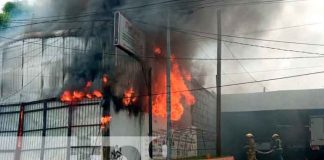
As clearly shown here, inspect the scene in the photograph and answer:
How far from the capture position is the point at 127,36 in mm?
16516

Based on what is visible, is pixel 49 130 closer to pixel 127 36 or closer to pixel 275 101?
pixel 127 36

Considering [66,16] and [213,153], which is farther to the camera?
[213,153]

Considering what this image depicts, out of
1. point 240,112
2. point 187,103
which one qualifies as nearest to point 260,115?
point 240,112

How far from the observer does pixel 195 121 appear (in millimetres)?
23875

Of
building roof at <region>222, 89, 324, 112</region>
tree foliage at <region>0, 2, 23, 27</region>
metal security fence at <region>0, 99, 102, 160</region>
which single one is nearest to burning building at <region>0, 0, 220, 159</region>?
metal security fence at <region>0, 99, 102, 160</region>

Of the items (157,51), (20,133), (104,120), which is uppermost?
(157,51)

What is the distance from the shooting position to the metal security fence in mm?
15578

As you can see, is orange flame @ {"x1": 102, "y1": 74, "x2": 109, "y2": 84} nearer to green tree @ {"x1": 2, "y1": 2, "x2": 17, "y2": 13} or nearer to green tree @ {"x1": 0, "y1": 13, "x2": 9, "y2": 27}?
green tree @ {"x1": 0, "y1": 13, "x2": 9, "y2": 27}

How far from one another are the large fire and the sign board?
2.00 metres

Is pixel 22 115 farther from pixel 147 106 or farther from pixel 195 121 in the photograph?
pixel 195 121

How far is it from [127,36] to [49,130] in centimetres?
491

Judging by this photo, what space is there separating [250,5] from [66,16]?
837 cm

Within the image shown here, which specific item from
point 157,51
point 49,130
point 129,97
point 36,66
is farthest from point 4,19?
point 129,97

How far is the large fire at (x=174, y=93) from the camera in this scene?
19062 millimetres
